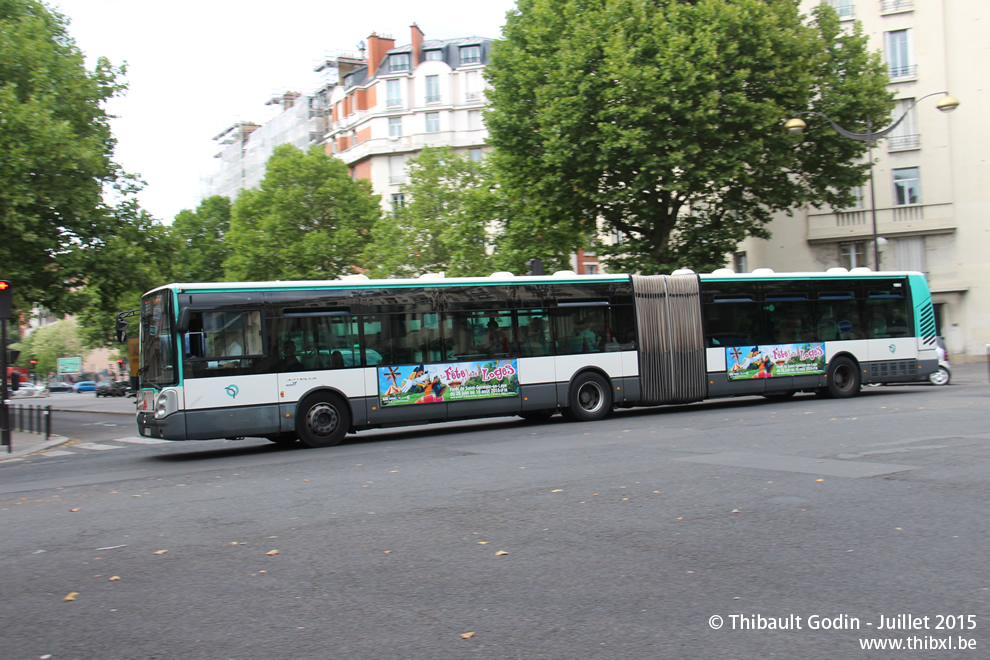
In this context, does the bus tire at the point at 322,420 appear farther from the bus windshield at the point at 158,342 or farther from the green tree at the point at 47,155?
the green tree at the point at 47,155

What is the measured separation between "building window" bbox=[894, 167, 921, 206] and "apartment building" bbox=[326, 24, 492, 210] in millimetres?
39474

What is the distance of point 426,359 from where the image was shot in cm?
1664

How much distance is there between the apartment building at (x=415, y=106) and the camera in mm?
73812

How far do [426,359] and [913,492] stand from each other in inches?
399

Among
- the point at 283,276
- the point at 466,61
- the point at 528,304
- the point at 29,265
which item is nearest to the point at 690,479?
the point at 528,304

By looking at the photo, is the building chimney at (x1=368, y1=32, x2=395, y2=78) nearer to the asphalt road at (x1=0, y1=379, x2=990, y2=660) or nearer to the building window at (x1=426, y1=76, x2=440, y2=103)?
the building window at (x1=426, y1=76, x2=440, y2=103)

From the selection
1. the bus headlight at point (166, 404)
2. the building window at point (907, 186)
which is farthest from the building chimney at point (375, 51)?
the bus headlight at point (166, 404)

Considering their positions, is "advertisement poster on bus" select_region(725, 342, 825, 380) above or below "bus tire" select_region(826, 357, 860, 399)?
above

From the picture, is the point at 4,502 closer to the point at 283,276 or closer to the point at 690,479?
the point at 690,479

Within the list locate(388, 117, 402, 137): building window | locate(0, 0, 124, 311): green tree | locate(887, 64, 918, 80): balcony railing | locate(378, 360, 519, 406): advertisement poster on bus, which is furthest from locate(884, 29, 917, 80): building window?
locate(388, 117, 402, 137): building window

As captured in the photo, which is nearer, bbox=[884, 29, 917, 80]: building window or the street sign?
bbox=[884, 29, 917, 80]: building window

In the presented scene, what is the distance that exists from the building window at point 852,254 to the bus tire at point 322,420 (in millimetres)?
30758

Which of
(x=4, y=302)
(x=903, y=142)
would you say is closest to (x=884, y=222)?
(x=903, y=142)

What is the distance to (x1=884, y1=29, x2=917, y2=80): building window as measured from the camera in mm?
39875
